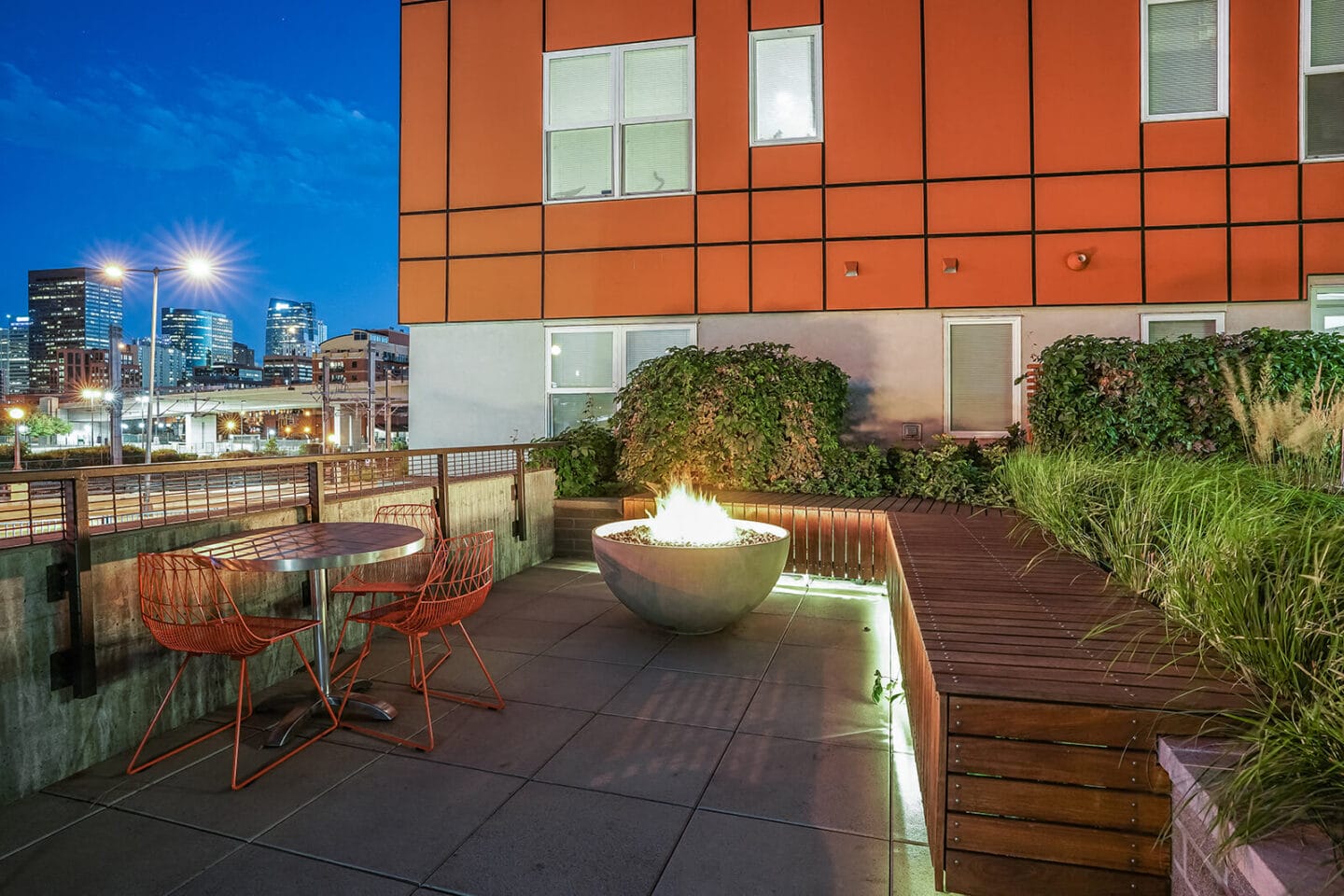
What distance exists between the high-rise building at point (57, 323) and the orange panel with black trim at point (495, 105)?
113798 mm

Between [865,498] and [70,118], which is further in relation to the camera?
[70,118]

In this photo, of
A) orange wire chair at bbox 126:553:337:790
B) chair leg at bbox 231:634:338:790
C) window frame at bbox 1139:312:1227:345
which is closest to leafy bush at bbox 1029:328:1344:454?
window frame at bbox 1139:312:1227:345

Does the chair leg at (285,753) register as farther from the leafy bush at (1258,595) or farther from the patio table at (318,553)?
the leafy bush at (1258,595)

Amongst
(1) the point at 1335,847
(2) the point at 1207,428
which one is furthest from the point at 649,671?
(2) the point at 1207,428

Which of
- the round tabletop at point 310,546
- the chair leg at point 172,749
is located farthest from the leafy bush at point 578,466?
the chair leg at point 172,749

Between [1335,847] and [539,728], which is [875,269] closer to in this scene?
Answer: [539,728]

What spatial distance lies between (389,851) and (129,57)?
167 m

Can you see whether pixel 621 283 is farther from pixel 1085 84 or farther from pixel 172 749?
pixel 172 749

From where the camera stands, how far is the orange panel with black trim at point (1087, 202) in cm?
801

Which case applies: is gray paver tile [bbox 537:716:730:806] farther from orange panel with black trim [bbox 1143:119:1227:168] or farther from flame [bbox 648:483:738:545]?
orange panel with black trim [bbox 1143:119:1227:168]

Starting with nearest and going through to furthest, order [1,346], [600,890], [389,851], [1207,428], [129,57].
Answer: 1. [600,890]
2. [389,851]
3. [1207,428]
4. [1,346]
5. [129,57]

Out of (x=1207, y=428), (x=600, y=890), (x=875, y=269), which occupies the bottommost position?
(x=600, y=890)

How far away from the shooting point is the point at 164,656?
11.1ft

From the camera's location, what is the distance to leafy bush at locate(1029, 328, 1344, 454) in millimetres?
5883
